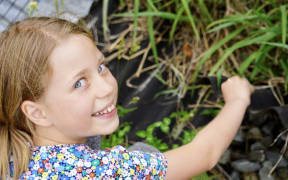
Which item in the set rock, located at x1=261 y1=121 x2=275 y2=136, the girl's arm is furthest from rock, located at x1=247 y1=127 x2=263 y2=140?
the girl's arm

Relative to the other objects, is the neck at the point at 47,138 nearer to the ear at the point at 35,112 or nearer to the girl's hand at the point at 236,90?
the ear at the point at 35,112

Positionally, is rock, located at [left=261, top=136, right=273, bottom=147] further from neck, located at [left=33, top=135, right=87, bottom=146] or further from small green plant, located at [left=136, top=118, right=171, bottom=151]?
neck, located at [left=33, top=135, right=87, bottom=146]

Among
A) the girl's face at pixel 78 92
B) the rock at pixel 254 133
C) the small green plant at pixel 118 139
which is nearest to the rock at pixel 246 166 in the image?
the rock at pixel 254 133

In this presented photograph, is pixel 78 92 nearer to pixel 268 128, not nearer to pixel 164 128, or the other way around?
pixel 164 128

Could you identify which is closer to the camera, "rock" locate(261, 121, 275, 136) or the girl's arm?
the girl's arm

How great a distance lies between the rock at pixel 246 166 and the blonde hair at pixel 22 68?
981 millimetres

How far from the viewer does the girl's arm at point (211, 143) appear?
1301 mm

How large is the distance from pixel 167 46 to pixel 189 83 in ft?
0.94

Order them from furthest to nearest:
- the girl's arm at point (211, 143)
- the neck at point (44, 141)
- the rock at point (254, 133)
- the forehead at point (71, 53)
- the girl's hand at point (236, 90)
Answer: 1. the rock at point (254, 133)
2. the girl's hand at point (236, 90)
3. the girl's arm at point (211, 143)
4. the neck at point (44, 141)
5. the forehead at point (71, 53)

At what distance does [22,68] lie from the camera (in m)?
1.05

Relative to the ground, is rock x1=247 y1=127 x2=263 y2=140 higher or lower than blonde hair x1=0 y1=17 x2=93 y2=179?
lower

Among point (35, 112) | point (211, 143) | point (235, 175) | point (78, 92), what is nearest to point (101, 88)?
point (78, 92)

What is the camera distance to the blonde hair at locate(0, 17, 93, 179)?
3.41ft

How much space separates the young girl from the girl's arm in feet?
0.36
